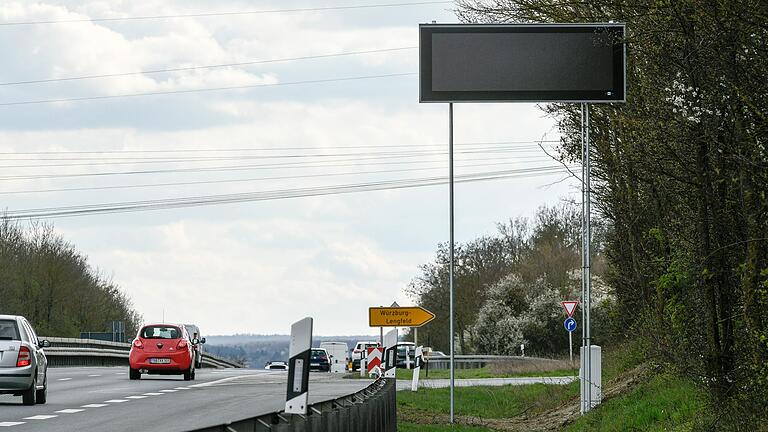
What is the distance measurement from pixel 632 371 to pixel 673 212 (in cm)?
1160

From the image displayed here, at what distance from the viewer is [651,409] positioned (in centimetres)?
1986

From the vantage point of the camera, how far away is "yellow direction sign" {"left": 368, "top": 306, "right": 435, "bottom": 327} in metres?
34.9

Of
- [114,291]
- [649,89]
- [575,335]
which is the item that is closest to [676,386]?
[649,89]

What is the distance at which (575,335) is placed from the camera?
8281 cm

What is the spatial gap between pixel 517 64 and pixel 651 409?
575 centimetres

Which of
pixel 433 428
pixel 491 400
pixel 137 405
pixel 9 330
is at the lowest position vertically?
pixel 433 428

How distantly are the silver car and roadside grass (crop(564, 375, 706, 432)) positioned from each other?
9191 mm

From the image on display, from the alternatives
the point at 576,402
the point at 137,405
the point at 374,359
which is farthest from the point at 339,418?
the point at 374,359

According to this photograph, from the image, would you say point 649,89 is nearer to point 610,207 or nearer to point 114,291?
point 610,207

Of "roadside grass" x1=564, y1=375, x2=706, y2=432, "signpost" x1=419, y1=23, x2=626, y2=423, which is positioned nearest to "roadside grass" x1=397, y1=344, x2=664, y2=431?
"roadside grass" x1=564, y1=375, x2=706, y2=432

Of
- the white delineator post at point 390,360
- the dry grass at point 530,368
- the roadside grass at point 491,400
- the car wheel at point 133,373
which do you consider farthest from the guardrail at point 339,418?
the dry grass at point 530,368

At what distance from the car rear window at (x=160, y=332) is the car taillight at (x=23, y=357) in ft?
46.5

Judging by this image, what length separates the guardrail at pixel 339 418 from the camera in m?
8.80

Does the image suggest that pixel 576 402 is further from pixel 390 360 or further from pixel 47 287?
pixel 47 287
